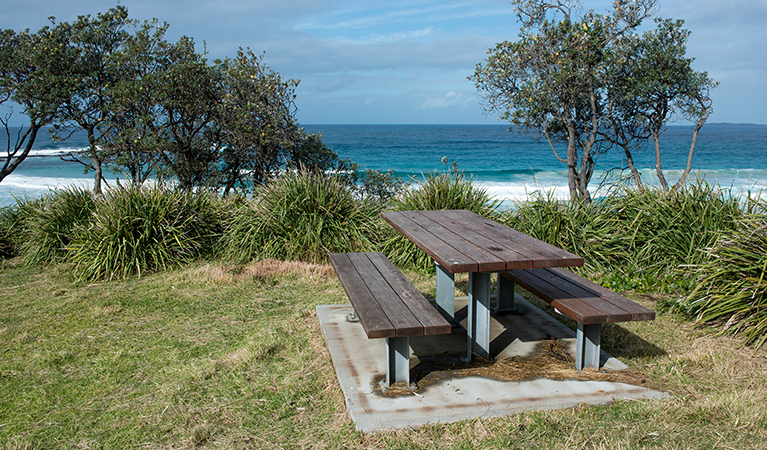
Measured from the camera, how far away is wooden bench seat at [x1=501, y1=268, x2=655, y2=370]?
3.06 m

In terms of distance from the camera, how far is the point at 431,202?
21.9 ft

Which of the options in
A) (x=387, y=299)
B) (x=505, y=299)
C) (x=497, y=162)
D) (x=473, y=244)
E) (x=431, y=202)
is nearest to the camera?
(x=387, y=299)

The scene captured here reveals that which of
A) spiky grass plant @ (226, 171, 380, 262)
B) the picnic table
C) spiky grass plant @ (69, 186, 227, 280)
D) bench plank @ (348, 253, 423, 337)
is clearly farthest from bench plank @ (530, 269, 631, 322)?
spiky grass plant @ (69, 186, 227, 280)

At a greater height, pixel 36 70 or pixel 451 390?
pixel 36 70

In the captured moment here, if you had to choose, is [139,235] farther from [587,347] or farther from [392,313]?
[587,347]

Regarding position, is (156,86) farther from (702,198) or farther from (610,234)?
(702,198)

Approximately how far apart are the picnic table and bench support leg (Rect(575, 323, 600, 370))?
54 centimetres

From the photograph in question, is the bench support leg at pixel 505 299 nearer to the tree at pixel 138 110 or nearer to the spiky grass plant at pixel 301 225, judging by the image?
the spiky grass plant at pixel 301 225

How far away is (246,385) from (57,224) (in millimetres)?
5268

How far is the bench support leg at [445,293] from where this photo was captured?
4.18 m

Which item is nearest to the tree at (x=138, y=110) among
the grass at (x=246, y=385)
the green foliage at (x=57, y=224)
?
the green foliage at (x=57, y=224)

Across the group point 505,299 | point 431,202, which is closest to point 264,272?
point 431,202

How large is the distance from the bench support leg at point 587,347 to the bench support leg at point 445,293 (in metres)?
1.11

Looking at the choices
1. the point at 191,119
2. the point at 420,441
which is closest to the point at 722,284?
the point at 420,441
